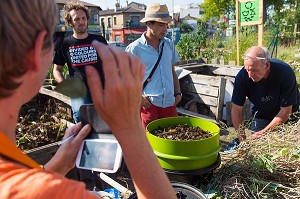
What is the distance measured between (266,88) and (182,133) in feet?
5.01

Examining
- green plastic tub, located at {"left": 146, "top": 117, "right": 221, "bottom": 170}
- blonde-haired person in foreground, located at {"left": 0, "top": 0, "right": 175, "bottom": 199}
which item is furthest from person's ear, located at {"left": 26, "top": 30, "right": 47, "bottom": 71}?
green plastic tub, located at {"left": 146, "top": 117, "right": 221, "bottom": 170}

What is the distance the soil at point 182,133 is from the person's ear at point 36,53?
154 centimetres

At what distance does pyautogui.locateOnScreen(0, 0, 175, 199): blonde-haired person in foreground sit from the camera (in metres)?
0.60

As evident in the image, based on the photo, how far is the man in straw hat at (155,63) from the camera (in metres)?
3.45

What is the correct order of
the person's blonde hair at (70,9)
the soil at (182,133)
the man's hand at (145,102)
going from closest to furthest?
the soil at (182,133) < the man's hand at (145,102) < the person's blonde hair at (70,9)

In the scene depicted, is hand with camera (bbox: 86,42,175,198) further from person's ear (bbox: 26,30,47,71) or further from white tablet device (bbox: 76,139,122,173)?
white tablet device (bbox: 76,139,122,173)

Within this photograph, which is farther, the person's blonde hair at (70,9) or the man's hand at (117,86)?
the person's blonde hair at (70,9)

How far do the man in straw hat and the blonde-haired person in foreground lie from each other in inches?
103

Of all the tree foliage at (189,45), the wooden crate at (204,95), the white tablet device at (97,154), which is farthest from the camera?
the tree foliage at (189,45)

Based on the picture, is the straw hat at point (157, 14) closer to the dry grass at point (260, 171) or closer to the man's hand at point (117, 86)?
the dry grass at point (260, 171)

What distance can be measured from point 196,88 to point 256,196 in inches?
144

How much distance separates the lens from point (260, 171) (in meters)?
1.98

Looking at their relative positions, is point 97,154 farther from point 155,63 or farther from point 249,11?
point 249,11

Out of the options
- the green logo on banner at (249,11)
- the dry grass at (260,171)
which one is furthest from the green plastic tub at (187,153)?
the green logo on banner at (249,11)
